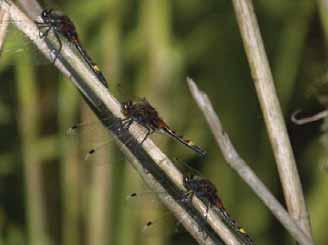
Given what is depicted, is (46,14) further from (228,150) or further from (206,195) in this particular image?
(228,150)

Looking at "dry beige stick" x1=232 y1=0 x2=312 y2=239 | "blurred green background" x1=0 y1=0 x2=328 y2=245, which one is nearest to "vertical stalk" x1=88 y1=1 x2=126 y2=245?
A: "blurred green background" x1=0 y1=0 x2=328 y2=245

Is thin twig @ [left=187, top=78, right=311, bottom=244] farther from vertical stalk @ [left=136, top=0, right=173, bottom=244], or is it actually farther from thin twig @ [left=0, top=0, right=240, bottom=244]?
vertical stalk @ [left=136, top=0, right=173, bottom=244]

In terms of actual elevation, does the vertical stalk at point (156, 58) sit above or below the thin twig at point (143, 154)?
above

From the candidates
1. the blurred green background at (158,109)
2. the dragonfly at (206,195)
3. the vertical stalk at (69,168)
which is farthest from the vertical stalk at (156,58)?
the dragonfly at (206,195)

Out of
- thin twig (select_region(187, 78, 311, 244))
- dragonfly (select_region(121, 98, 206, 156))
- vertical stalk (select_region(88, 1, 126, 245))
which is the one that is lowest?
thin twig (select_region(187, 78, 311, 244))

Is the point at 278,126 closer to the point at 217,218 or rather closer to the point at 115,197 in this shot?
the point at 217,218

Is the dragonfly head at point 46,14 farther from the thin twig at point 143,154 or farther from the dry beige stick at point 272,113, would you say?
the dry beige stick at point 272,113

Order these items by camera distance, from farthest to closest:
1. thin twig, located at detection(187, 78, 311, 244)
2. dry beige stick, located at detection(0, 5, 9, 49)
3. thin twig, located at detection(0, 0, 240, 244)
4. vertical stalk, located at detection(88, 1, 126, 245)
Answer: vertical stalk, located at detection(88, 1, 126, 245)
dry beige stick, located at detection(0, 5, 9, 49)
thin twig, located at detection(0, 0, 240, 244)
thin twig, located at detection(187, 78, 311, 244)
